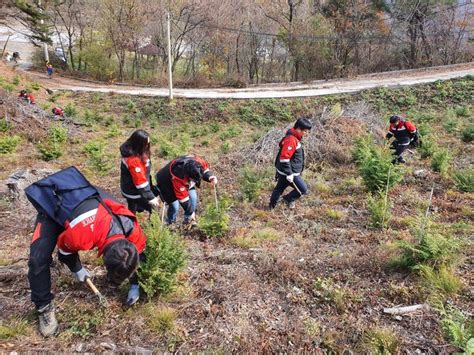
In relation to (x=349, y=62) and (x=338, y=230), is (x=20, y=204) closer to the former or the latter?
(x=338, y=230)

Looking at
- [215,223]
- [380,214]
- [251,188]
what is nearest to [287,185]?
[251,188]

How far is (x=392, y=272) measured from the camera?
3.99 m

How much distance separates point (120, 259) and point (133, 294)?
0.83 m

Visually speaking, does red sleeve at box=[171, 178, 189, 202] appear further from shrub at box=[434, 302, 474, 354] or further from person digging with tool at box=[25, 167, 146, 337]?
shrub at box=[434, 302, 474, 354]

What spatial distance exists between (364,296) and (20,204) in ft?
20.2

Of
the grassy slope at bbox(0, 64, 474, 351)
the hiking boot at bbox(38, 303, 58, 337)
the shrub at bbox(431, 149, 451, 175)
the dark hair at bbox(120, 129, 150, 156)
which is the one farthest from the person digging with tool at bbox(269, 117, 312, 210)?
the hiking boot at bbox(38, 303, 58, 337)

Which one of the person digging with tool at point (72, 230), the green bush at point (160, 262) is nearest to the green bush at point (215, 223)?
the green bush at point (160, 262)

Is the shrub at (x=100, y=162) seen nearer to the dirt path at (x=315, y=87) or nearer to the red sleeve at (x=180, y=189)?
the red sleeve at (x=180, y=189)

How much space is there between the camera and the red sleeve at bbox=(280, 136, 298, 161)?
646cm

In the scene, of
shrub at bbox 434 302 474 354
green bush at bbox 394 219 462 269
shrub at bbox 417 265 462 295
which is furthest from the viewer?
green bush at bbox 394 219 462 269

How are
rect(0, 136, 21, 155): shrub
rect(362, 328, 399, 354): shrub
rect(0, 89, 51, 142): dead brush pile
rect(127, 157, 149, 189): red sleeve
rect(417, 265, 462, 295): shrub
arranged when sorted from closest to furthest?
rect(362, 328, 399, 354): shrub → rect(417, 265, 462, 295): shrub → rect(127, 157, 149, 189): red sleeve → rect(0, 136, 21, 155): shrub → rect(0, 89, 51, 142): dead brush pile

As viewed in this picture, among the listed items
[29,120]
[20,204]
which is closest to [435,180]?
[20,204]

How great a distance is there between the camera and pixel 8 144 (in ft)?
35.2

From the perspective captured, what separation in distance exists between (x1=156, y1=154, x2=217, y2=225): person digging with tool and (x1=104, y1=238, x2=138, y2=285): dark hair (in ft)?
7.65
